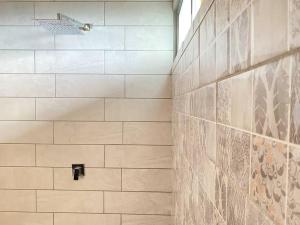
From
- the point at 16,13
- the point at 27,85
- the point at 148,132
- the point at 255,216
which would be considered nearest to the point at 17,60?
the point at 27,85

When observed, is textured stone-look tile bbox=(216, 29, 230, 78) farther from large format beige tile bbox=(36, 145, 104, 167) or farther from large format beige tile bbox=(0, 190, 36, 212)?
large format beige tile bbox=(0, 190, 36, 212)

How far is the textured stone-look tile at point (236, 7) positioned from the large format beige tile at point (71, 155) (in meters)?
1.83

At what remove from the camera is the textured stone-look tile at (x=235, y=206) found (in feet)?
1.59

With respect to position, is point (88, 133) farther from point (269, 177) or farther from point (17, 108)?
point (269, 177)

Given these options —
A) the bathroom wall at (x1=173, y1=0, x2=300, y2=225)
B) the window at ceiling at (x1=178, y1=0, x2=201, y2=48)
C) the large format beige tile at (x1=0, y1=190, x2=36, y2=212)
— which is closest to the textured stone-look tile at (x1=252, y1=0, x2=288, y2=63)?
the bathroom wall at (x1=173, y1=0, x2=300, y2=225)

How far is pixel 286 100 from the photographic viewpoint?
32 cm

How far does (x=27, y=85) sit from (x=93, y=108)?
1.69ft

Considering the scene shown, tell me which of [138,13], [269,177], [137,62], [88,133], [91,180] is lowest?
[91,180]

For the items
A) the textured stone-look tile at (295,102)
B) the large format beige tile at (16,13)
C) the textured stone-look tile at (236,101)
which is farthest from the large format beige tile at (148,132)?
the textured stone-look tile at (295,102)

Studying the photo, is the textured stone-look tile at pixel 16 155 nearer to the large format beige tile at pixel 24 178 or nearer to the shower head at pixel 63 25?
the large format beige tile at pixel 24 178

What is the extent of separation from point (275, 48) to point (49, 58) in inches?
82.4

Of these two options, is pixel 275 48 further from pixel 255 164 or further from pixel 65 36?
pixel 65 36

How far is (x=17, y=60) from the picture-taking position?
2.22m

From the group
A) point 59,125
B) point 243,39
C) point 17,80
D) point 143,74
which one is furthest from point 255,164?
point 17,80
